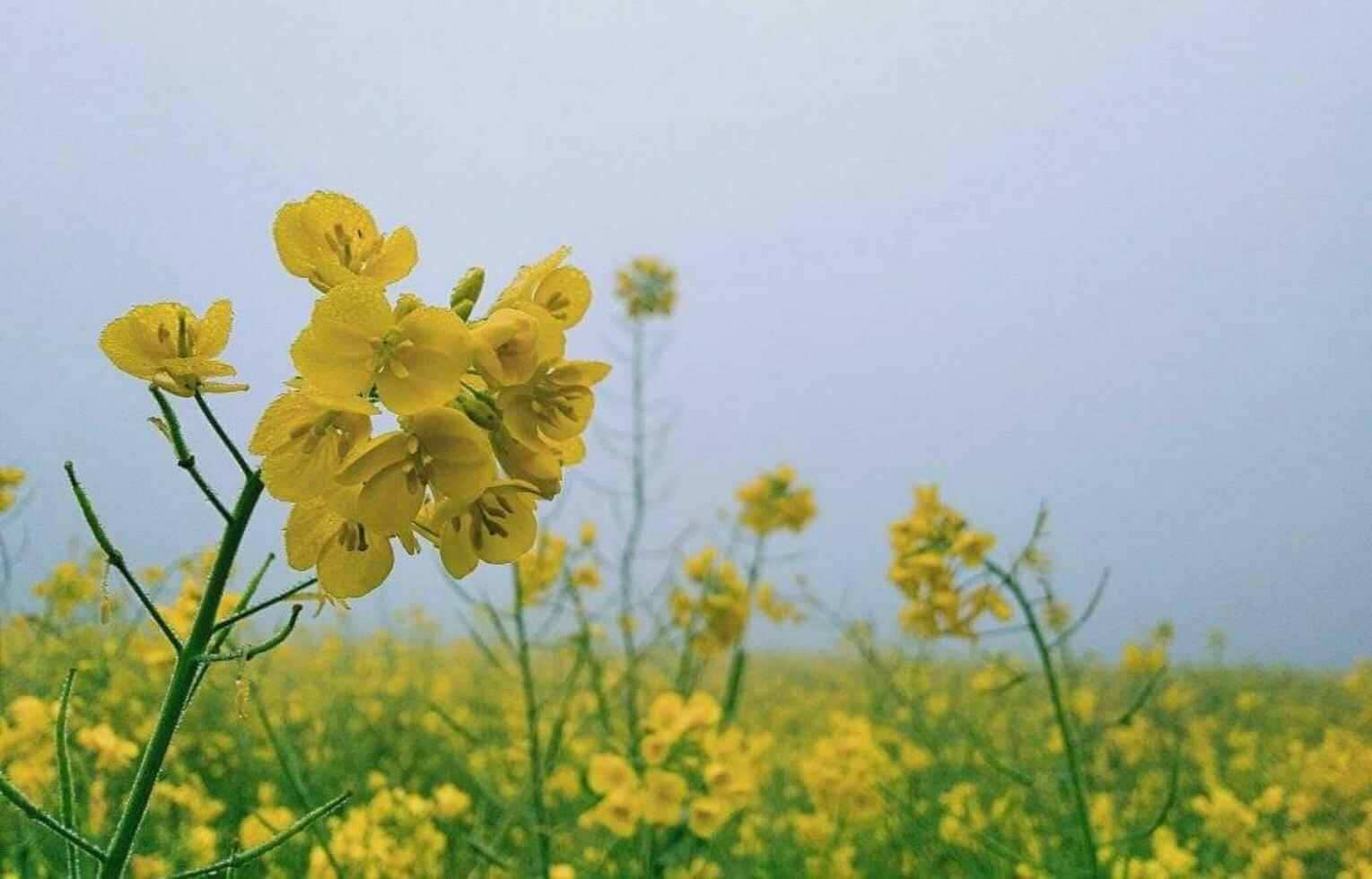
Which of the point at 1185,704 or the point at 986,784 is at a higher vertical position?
A: the point at 1185,704

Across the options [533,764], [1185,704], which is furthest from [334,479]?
[1185,704]

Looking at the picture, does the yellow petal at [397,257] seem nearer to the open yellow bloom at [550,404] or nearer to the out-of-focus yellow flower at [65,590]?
the open yellow bloom at [550,404]

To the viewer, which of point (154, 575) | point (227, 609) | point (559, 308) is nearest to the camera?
point (559, 308)

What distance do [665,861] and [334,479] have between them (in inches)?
82.2

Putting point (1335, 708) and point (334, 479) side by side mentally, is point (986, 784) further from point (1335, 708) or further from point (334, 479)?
point (1335, 708)

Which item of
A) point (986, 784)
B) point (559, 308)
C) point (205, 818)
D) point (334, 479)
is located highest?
point (559, 308)

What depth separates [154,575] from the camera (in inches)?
168

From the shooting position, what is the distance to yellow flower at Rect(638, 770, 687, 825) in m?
2.57

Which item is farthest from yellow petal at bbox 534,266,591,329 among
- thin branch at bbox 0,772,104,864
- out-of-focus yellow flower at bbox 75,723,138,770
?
out-of-focus yellow flower at bbox 75,723,138,770

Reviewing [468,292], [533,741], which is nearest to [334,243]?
[468,292]

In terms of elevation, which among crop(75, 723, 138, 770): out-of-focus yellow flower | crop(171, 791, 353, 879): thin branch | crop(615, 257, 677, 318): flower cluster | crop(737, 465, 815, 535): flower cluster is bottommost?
crop(75, 723, 138, 770): out-of-focus yellow flower

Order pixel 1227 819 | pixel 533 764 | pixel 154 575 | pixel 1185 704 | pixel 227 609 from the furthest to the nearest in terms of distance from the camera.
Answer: pixel 1185 704 < pixel 154 575 < pixel 1227 819 < pixel 533 764 < pixel 227 609

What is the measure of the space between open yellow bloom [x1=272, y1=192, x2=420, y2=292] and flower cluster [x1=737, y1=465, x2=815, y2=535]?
306 centimetres

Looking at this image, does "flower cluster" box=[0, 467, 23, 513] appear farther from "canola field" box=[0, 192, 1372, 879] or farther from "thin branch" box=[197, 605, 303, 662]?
"thin branch" box=[197, 605, 303, 662]
